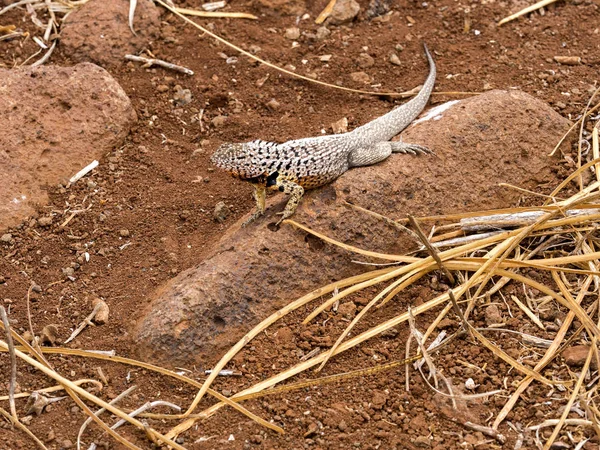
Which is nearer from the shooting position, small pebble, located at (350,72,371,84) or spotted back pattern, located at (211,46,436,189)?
spotted back pattern, located at (211,46,436,189)

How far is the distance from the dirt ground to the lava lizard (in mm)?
598

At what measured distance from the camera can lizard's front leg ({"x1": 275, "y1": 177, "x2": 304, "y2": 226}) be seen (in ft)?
Answer: 17.4

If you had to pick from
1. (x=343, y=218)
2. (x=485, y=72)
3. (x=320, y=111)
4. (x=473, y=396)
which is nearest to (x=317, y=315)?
(x=343, y=218)

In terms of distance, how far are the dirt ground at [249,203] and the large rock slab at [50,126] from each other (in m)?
0.13

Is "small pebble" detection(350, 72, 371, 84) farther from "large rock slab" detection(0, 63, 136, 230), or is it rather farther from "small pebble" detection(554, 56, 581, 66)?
"large rock slab" detection(0, 63, 136, 230)

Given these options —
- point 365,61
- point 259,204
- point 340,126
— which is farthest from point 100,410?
point 365,61

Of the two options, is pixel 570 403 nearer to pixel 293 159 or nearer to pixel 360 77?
pixel 293 159

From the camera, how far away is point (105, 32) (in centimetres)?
729

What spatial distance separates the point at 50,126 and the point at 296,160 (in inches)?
80.6

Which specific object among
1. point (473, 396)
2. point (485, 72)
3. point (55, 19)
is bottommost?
point (473, 396)

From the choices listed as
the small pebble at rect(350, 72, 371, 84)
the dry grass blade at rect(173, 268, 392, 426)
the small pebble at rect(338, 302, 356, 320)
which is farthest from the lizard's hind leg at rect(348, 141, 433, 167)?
the small pebble at rect(350, 72, 371, 84)

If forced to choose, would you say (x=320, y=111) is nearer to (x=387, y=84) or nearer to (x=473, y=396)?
(x=387, y=84)

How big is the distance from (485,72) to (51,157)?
3.49 meters

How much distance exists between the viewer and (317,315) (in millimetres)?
5176
